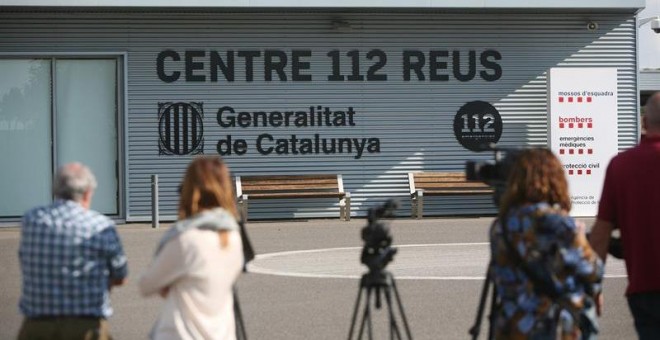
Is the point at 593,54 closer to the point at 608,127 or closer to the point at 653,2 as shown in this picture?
the point at 608,127

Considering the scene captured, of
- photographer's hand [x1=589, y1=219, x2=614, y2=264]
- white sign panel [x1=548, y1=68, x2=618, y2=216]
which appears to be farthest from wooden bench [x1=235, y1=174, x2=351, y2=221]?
photographer's hand [x1=589, y1=219, x2=614, y2=264]

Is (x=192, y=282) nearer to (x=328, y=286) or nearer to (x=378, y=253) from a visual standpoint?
(x=378, y=253)

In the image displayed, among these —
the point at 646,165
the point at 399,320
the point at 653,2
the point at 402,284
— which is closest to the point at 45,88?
the point at 402,284

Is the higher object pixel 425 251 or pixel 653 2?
pixel 653 2

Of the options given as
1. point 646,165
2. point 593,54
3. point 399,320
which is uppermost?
point 593,54

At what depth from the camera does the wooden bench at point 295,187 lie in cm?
2711

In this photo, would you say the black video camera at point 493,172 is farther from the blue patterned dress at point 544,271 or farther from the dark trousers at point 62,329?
the dark trousers at point 62,329

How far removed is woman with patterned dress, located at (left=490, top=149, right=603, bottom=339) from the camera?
6832 millimetres

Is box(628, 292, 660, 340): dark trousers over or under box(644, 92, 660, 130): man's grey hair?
under

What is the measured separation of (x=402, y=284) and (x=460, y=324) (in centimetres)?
323

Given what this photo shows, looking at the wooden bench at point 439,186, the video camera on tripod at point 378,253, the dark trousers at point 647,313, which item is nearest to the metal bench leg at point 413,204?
the wooden bench at point 439,186

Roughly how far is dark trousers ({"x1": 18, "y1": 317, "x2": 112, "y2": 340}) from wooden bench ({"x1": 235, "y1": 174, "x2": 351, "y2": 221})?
20016 mm

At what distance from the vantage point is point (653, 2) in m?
47.2

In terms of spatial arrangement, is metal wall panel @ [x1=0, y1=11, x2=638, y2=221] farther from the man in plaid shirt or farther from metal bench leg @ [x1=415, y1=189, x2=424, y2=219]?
the man in plaid shirt
